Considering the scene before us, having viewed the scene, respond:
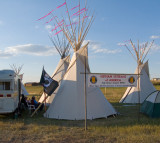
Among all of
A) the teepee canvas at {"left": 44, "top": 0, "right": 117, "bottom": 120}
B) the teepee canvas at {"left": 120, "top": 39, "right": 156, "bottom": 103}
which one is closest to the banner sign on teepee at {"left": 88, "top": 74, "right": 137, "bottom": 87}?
the teepee canvas at {"left": 44, "top": 0, "right": 117, "bottom": 120}

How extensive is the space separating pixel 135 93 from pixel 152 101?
6326 mm

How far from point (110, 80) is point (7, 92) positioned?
501cm

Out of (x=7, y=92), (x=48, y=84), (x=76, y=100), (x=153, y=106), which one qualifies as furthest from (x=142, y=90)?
(x=7, y=92)

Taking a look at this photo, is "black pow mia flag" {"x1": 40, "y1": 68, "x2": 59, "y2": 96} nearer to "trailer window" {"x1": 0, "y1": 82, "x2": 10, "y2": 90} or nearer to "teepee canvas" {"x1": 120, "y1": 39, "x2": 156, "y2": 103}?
"trailer window" {"x1": 0, "y1": 82, "x2": 10, "y2": 90}

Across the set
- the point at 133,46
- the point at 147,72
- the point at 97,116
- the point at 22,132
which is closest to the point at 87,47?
the point at 97,116

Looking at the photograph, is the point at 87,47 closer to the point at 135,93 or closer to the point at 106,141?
the point at 106,141

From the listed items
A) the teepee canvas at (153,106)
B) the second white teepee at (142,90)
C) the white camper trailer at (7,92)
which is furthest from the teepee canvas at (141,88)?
the white camper trailer at (7,92)

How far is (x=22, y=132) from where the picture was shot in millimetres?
7137

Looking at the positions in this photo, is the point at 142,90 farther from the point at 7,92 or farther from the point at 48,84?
the point at 7,92

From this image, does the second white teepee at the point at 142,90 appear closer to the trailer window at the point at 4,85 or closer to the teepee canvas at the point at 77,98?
the teepee canvas at the point at 77,98

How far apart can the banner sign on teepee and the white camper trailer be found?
165 inches

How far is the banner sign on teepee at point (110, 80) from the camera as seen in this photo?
7914 millimetres

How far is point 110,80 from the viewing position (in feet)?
26.9

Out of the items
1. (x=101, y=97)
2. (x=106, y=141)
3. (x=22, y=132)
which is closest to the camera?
(x=106, y=141)
